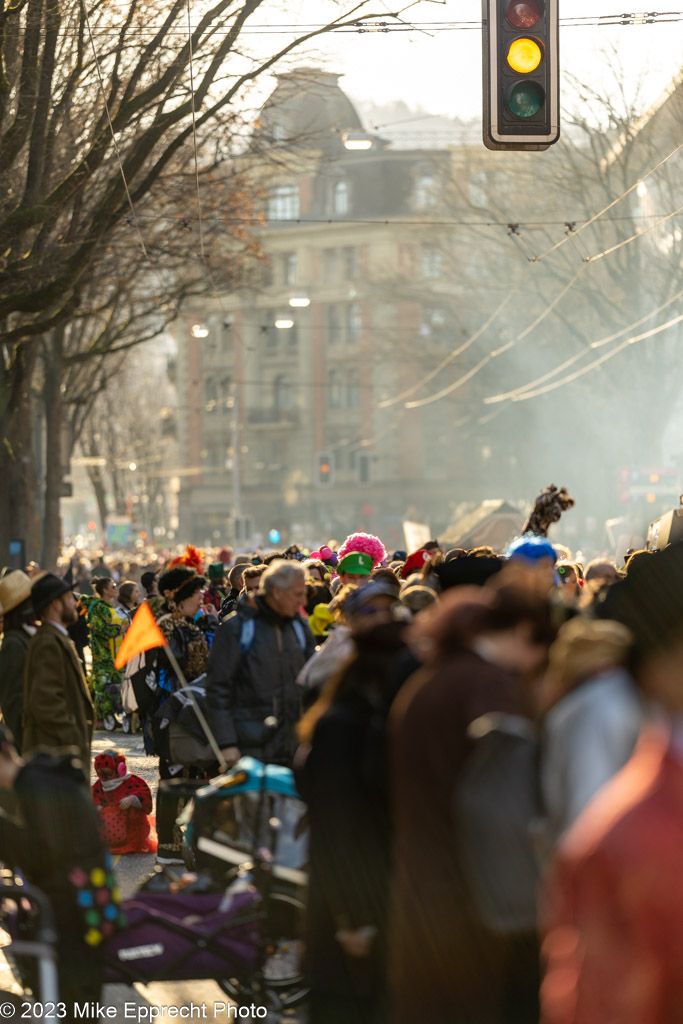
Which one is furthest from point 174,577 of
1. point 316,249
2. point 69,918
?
point 316,249

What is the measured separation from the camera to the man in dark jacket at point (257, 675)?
7199mm

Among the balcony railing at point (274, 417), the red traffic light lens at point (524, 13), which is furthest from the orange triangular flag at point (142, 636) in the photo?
the balcony railing at point (274, 417)

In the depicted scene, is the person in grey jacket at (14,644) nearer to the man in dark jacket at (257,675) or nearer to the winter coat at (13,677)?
the winter coat at (13,677)

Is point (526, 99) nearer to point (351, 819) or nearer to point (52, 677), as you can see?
point (52, 677)

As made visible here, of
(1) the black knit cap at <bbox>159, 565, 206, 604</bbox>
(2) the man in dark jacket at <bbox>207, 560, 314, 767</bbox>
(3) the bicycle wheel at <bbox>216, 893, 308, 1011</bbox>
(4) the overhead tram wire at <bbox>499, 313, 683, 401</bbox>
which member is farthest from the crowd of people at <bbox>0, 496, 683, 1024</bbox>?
(4) the overhead tram wire at <bbox>499, 313, 683, 401</bbox>

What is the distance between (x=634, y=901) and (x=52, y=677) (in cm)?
470

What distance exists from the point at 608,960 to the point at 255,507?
275 feet

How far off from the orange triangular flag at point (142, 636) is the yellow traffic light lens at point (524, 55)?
331cm

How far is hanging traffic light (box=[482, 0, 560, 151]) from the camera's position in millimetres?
7777

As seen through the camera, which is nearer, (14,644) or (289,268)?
(14,644)

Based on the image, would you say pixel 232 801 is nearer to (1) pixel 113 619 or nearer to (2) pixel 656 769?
(2) pixel 656 769

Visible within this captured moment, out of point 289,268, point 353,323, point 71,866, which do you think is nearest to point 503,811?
point 71,866

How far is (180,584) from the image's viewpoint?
30.9 ft

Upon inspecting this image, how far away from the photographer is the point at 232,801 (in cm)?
588
